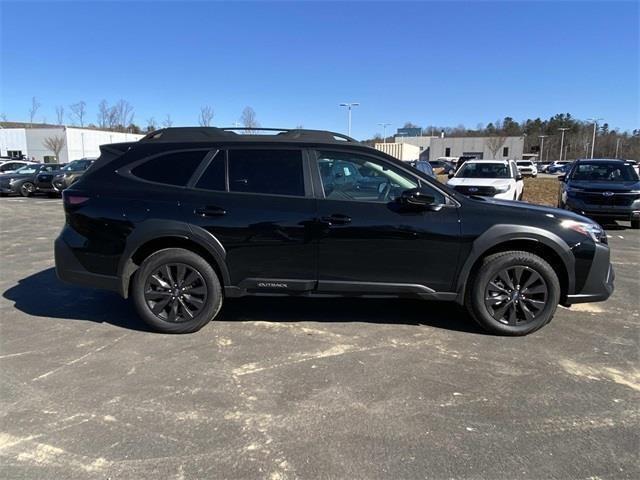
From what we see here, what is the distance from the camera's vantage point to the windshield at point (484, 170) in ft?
48.0

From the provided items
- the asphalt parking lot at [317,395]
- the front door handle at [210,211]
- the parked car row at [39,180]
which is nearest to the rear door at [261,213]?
the front door handle at [210,211]

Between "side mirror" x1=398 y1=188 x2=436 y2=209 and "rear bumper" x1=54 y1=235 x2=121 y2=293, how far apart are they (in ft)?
9.16

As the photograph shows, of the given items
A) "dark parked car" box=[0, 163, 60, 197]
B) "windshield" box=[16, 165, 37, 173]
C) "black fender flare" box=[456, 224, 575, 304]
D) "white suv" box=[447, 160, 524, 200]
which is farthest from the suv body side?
"windshield" box=[16, 165, 37, 173]

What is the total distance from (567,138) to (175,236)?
12217cm

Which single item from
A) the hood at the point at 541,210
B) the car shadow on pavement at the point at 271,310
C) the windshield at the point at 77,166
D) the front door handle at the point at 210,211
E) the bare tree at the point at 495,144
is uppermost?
the bare tree at the point at 495,144

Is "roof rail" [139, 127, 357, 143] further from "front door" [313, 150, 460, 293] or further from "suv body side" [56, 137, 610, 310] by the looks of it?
"front door" [313, 150, 460, 293]

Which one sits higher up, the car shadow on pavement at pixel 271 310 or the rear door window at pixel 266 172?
the rear door window at pixel 266 172

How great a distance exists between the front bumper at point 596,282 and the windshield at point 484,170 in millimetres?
10521

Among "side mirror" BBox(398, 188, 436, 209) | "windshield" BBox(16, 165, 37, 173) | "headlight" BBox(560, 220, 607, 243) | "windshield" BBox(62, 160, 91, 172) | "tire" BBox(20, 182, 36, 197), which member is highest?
"windshield" BBox(62, 160, 91, 172)

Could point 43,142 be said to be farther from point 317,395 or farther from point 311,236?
point 317,395

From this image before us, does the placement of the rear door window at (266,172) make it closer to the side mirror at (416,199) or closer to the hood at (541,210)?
the side mirror at (416,199)

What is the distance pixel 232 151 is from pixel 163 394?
2291 mm

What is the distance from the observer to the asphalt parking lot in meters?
2.69

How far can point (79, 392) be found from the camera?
3443 millimetres
